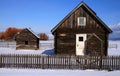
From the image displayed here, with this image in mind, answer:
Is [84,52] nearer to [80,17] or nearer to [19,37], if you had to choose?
[80,17]

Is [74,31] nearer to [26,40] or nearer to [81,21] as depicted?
[81,21]

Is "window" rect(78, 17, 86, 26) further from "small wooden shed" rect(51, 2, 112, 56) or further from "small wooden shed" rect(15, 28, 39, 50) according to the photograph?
"small wooden shed" rect(15, 28, 39, 50)

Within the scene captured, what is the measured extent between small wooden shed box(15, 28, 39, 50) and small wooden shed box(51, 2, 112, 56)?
19.1m

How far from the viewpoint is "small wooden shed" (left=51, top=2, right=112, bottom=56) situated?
27234 mm

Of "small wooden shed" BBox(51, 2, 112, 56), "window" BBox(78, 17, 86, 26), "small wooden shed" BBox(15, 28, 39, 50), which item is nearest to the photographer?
"small wooden shed" BBox(51, 2, 112, 56)

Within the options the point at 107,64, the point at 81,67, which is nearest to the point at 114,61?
the point at 107,64

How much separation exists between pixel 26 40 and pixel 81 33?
2135 cm

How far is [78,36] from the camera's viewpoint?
91.6ft

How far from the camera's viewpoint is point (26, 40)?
46.8 meters

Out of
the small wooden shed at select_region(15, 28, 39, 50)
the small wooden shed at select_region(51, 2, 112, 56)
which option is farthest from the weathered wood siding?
the small wooden shed at select_region(15, 28, 39, 50)

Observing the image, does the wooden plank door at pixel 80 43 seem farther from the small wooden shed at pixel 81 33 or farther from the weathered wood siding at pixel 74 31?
the weathered wood siding at pixel 74 31

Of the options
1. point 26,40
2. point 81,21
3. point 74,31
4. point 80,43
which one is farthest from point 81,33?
point 26,40

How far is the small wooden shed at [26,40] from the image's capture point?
153 ft

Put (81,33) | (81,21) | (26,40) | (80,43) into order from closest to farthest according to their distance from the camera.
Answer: (81,21)
(81,33)
(80,43)
(26,40)
